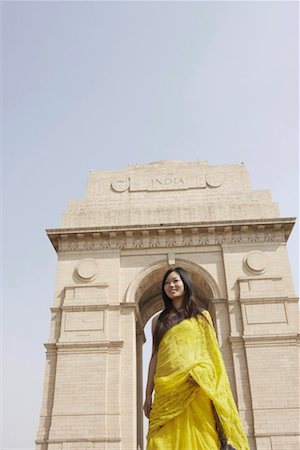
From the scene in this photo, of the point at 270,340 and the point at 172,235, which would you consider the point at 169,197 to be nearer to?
the point at 172,235

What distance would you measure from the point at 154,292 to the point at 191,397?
19466mm

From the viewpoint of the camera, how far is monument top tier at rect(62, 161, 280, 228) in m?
21.3

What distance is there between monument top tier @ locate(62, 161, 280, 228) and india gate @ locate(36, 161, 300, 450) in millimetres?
55

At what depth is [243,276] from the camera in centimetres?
1959

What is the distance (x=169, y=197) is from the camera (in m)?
22.3

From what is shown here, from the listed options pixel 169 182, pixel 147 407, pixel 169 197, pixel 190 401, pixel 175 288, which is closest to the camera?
pixel 190 401

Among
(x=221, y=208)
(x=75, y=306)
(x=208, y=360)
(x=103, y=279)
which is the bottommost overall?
(x=208, y=360)

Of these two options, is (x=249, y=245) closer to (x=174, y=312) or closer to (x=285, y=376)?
(x=285, y=376)

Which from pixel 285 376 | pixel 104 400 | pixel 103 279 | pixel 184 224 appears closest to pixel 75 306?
pixel 103 279

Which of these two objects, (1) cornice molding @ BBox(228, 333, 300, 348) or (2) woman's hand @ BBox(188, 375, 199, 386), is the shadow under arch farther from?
(2) woman's hand @ BBox(188, 375, 199, 386)

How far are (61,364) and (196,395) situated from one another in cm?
1512

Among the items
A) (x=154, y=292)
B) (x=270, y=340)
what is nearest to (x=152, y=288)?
(x=154, y=292)

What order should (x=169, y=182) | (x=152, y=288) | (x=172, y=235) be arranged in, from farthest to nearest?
(x=169, y=182), (x=152, y=288), (x=172, y=235)

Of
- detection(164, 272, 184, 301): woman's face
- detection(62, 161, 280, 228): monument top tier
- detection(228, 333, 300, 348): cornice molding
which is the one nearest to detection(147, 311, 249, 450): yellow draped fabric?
detection(164, 272, 184, 301): woman's face
